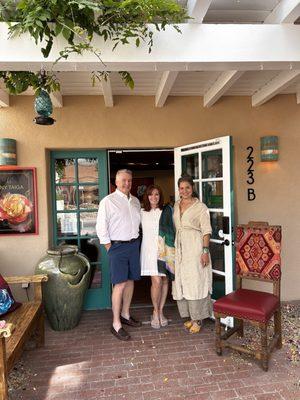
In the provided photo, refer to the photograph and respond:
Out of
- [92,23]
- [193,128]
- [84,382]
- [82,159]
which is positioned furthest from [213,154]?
[84,382]

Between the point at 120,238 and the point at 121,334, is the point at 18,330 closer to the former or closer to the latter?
the point at 121,334

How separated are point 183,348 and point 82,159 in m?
2.45

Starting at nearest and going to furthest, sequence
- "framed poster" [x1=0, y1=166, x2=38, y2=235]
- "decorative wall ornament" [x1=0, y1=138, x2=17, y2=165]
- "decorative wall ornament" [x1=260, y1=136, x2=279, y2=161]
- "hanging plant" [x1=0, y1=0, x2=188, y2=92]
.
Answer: "hanging plant" [x1=0, y1=0, x2=188, y2=92] < "decorative wall ornament" [x1=0, y1=138, x2=17, y2=165] < "framed poster" [x1=0, y1=166, x2=38, y2=235] < "decorative wall ornament" [x1=260, y1=136, x2=279, y2=161]

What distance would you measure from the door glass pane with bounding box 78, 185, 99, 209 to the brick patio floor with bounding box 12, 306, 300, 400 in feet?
4.95

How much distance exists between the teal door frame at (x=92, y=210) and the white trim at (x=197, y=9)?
6.77 feet

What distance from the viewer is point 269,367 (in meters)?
2.38

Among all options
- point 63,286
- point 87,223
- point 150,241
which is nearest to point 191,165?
point 150,241

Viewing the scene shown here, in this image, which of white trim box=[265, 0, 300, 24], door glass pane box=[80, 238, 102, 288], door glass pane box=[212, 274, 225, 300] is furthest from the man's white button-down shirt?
white trim box=[265, 0, 300, 24]

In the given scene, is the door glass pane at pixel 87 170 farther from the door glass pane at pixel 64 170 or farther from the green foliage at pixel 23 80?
the green foliage at pixel 23 80

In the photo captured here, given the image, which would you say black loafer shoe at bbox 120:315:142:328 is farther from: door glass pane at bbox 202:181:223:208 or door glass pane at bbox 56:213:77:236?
door glass pane at bbox 202:181:223:208

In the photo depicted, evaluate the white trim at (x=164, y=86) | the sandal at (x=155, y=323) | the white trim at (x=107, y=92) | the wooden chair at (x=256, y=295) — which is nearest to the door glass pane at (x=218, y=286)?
the wooden chair at (x=256, y=295)

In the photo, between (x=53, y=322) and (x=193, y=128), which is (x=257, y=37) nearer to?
(x=193, y=128)

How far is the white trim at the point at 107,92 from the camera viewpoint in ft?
9.10

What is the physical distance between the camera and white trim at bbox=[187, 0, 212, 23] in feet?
5.73
